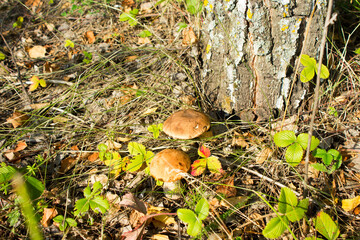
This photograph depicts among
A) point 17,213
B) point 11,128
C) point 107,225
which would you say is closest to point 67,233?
point 107,225

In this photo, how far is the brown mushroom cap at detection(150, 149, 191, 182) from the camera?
175 centimetres

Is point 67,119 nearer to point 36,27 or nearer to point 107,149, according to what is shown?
point 107,149

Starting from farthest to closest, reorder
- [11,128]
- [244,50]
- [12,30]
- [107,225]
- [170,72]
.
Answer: [12,30] < [170,72] < [11,128] < [244,50] < [107,225]

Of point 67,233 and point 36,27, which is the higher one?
point 36,27

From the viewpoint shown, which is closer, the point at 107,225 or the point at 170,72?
the point at 107,225

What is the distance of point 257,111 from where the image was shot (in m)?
2.29

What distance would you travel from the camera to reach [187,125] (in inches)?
74.2

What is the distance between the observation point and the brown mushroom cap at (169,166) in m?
1.75

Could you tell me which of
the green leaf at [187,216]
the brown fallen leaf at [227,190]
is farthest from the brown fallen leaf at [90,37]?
the green leaf at [187,216]

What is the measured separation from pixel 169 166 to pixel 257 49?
1.15 m

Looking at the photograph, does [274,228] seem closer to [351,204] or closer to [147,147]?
[351,204]

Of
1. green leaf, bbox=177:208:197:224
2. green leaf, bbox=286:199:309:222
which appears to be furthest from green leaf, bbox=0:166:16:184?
green leaf, bbox=286:199:309:222

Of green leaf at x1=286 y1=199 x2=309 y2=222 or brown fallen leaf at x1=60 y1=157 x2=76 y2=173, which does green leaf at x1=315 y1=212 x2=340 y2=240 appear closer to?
green leaf at x1=286 y1=199 x2=309 y2=222

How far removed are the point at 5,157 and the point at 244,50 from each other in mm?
2367
